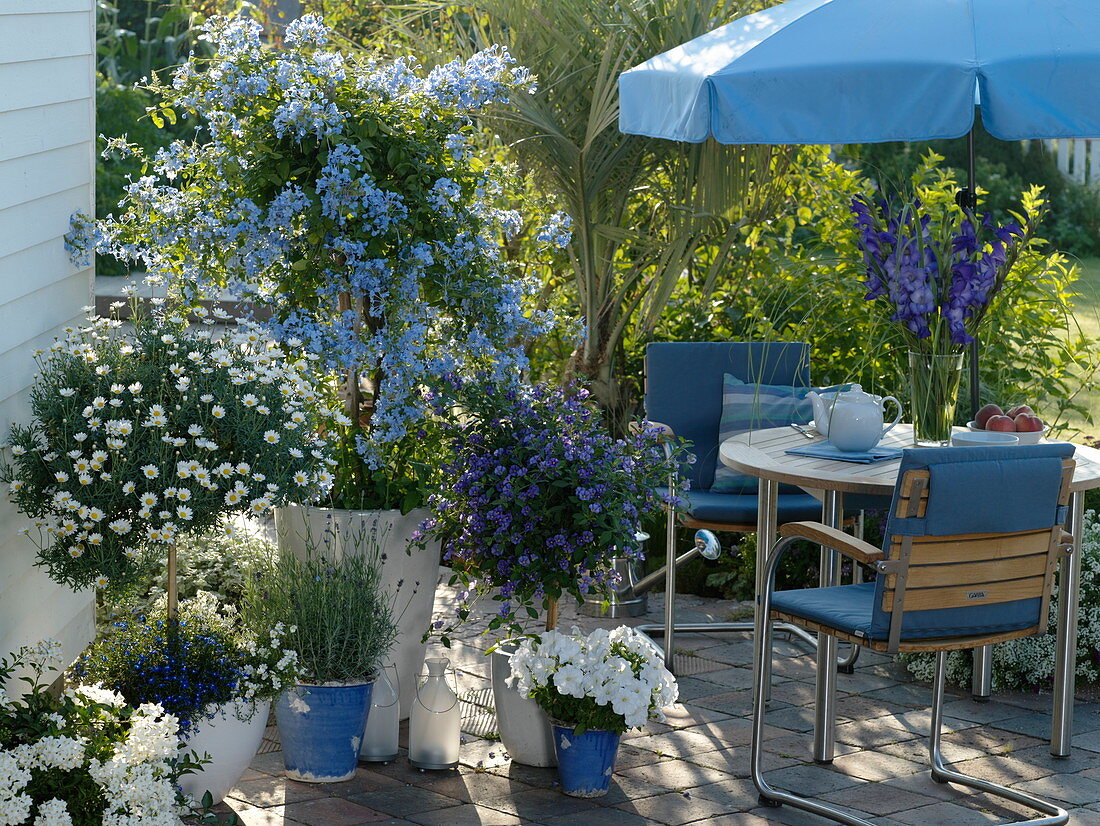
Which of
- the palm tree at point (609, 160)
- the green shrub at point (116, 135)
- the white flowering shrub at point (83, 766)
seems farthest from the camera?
the green shrub at point (116, 135)

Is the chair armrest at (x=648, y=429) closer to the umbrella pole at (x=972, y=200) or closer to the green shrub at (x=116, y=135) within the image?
the umbrella pole at (x=972, y=200)

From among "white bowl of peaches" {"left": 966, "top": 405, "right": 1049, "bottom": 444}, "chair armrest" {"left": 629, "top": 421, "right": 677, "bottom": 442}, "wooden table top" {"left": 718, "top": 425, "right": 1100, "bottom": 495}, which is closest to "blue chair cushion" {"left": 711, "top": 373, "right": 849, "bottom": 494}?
"wooden table top" {"left": 718, "top": 425, "right": 1100, "bottom": 495}

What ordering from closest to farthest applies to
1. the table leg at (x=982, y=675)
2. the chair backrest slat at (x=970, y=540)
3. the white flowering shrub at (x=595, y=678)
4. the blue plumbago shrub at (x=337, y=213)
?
1. the chair backrest slat at (x=970, y=540)
2. the white flowering shrub at (x=595, y=678)
3. the blue plumbago shrub at (x=337, y=213)
4. the table leg at (x=982, y=675)

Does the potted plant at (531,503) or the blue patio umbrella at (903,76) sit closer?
the blue patio umbrella at (903,76)

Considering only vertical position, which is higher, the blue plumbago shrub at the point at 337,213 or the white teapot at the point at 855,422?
the blue plumbago shrub at the point at 337,213

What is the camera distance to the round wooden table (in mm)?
3574

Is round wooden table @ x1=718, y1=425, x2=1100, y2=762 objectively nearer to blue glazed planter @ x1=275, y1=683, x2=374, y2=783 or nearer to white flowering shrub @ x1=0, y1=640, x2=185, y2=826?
blue glazed planter @ x1=275, y1=683, x2=374, y2=783

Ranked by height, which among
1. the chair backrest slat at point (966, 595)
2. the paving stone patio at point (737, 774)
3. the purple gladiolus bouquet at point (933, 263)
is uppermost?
the purple gladiolus bouquet at point (933, 263)

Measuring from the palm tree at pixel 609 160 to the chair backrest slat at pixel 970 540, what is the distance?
252cm

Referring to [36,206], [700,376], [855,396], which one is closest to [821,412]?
[855,396]

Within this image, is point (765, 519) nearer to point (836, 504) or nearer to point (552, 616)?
point (836, 504)

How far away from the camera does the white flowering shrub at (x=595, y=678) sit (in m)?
3.35

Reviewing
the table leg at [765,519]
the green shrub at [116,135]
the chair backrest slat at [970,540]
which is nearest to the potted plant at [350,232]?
the table leg at [765,519]

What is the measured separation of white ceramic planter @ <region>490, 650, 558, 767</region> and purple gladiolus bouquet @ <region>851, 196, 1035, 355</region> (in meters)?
1.46
